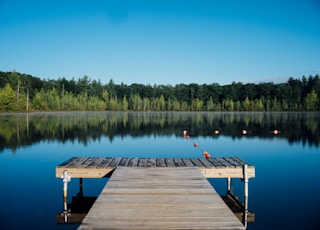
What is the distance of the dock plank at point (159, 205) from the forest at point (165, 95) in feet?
221

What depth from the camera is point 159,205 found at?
218 inches

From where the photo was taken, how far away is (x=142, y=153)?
758 inches

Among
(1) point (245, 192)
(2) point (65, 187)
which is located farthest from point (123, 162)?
(1) point (245, 192)

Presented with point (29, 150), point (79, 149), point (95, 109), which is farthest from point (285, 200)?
point (95, 109)

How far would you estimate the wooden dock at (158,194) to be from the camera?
473 centimetres

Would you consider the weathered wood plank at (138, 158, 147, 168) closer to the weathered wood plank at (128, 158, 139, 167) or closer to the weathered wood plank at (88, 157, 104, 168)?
the weathered wood plank at (128, 158, 139, 167)

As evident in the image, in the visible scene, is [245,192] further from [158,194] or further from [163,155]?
[163,155]

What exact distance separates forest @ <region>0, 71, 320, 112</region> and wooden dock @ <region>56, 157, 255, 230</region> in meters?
65.3

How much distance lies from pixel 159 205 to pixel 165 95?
96.6 meters

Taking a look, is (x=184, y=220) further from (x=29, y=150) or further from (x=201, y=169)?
(x=29, y=150)

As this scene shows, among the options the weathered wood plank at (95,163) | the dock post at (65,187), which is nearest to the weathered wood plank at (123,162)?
the weathered wood plank at (95,163)

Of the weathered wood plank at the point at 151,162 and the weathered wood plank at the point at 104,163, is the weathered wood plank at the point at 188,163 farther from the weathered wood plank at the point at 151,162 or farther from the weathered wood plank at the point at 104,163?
the weathered wood plank at the point at 104,163

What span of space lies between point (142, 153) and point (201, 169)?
1075 centimetres

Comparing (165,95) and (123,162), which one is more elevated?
(165,95)
